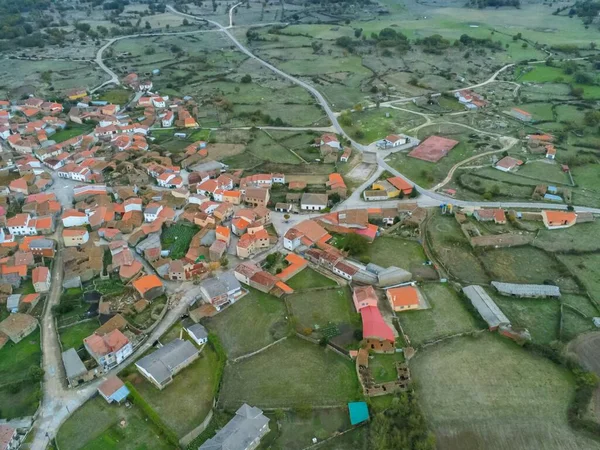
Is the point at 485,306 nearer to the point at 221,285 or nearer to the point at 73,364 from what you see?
the point at 221,285

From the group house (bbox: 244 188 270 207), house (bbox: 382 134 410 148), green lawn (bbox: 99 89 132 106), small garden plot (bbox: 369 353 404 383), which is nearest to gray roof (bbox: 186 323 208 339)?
small garden plot (bbox: 369 353 404 383)

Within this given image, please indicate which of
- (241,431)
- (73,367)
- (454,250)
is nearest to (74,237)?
(73,367)

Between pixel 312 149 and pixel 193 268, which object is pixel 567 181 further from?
pixel 193 268

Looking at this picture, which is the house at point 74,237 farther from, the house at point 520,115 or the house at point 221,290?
the house at point 520,115

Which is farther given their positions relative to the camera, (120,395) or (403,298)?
(403,298)

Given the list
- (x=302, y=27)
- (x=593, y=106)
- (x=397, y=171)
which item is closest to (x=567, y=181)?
(x=397, y=171)

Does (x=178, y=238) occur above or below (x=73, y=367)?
below
